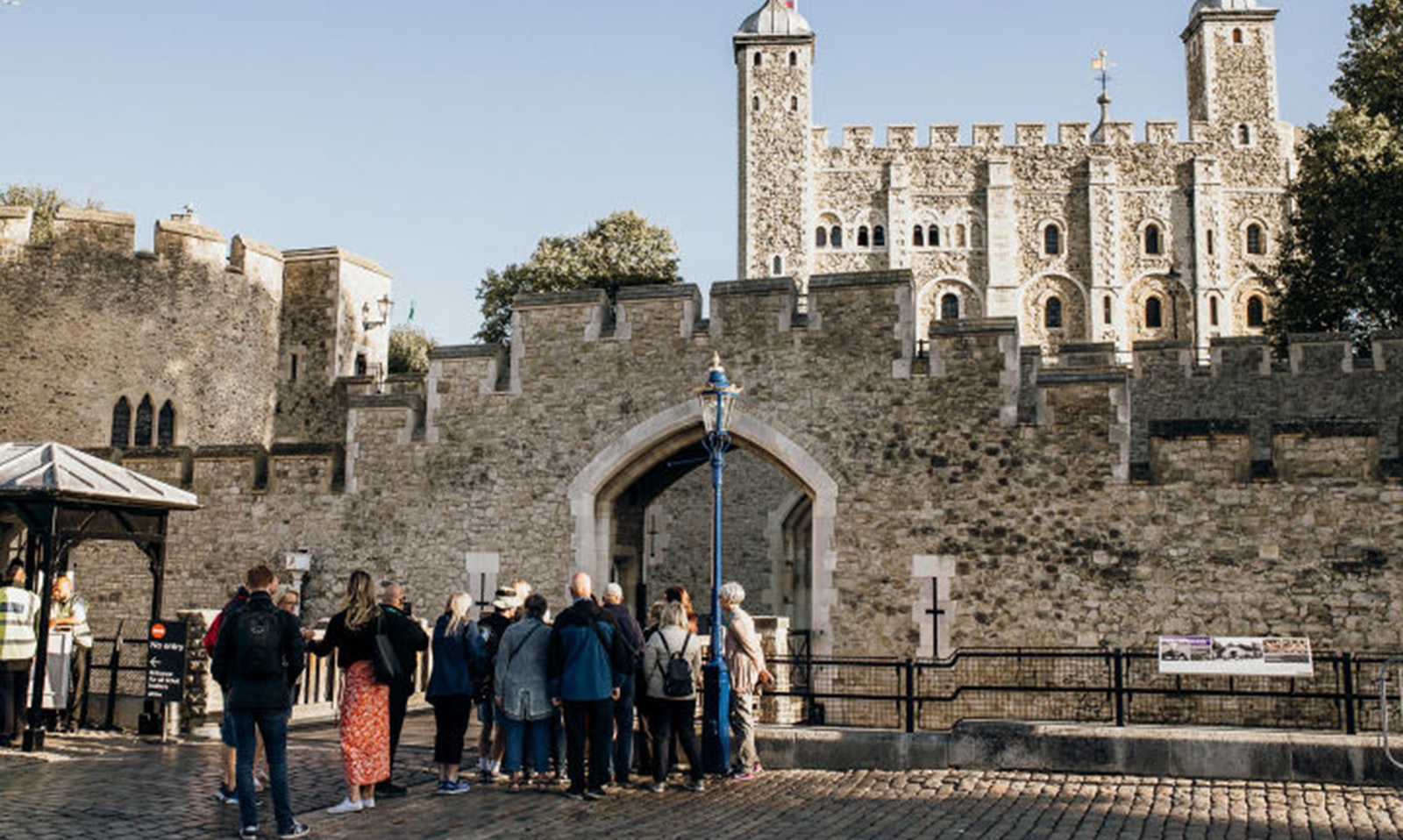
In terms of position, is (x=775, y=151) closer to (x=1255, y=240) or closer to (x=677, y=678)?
(x=1255, y=240)

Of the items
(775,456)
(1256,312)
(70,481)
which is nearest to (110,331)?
(70,481)

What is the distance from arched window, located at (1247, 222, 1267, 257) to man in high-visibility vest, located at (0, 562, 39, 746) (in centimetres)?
6827

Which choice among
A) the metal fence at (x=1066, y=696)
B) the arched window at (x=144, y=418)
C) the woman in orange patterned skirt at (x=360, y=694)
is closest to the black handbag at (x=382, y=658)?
the woman in orange patterned skirt at (x=360, y=694)

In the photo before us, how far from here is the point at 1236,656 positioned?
1062cm

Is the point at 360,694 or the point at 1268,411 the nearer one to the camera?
the point at 360,694

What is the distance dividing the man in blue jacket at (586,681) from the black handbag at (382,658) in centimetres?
129

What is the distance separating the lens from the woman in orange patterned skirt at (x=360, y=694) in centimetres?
894

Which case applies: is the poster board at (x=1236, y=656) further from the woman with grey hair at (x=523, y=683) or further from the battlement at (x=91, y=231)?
the battlement at (x=91, y=231)

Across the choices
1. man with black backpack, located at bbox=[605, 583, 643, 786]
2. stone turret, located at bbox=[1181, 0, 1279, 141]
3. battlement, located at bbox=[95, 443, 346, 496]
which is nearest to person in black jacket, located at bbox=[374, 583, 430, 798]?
man with black backpack, located at bbox=[605, 583, 643, 786]

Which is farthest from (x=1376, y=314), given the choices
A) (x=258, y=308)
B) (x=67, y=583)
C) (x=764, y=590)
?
(x=67, y=583)

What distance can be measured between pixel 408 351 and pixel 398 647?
4266 centimetres

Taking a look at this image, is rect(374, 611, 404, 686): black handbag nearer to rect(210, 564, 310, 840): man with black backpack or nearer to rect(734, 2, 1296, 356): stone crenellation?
rect(210, 564, 310, 840): man with black backpack

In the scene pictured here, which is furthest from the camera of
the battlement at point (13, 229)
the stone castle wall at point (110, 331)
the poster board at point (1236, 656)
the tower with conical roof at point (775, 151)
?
the tower with conical roof at point (775, 151)

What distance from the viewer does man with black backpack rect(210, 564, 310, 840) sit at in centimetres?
802
